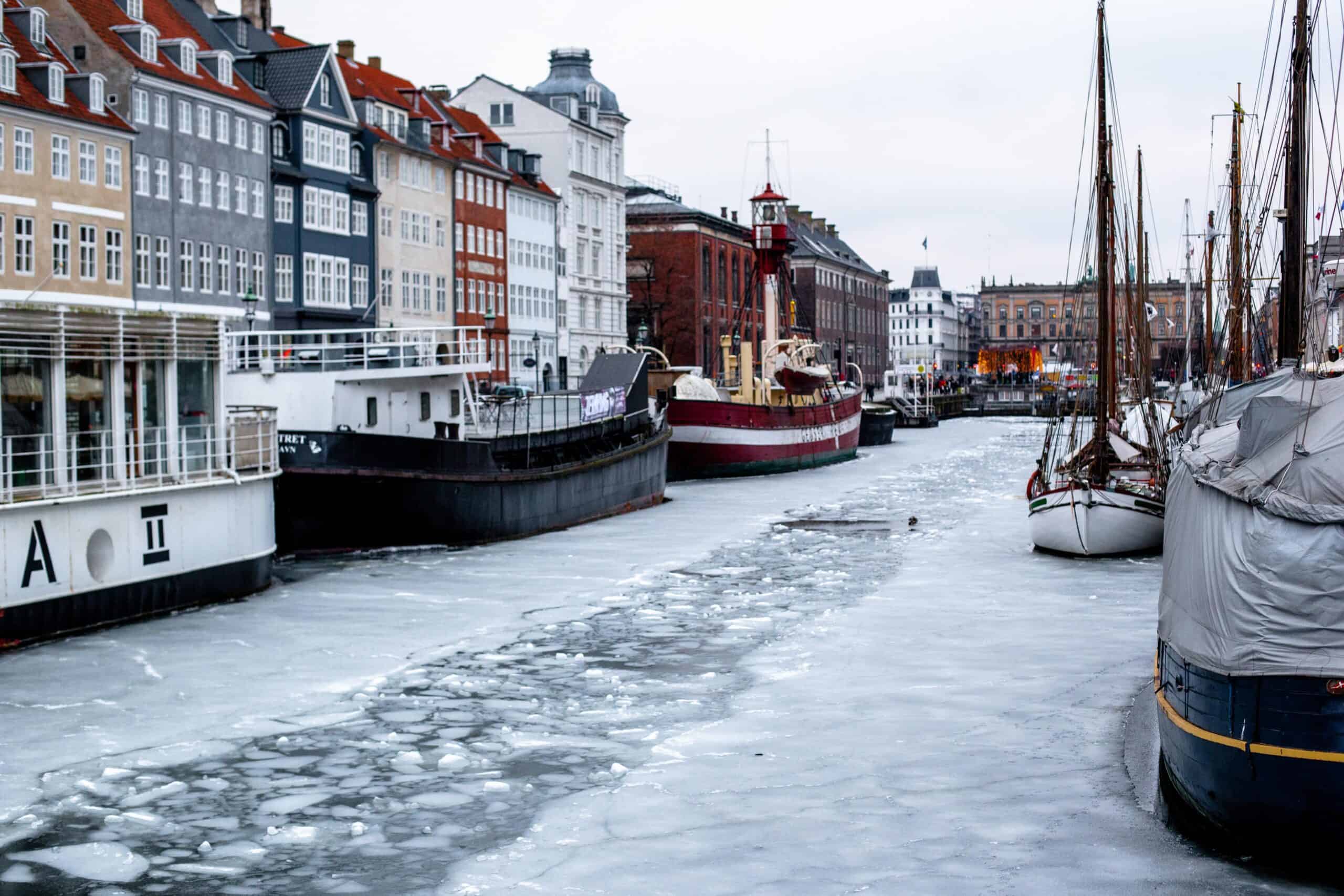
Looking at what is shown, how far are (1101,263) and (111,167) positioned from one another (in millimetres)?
29404

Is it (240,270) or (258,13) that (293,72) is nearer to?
(258,13)

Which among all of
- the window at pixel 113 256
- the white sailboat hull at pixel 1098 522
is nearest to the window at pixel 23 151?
the window at pixel 113 256

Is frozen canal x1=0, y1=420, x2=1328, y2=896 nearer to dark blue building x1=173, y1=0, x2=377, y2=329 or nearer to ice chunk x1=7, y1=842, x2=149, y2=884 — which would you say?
ice chunk x1=7, y1=842, x2=149, y2=884

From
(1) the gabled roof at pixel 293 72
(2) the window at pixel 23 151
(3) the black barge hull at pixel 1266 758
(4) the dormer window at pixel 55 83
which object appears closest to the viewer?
(3) the black barge hull at pixel 1266 758

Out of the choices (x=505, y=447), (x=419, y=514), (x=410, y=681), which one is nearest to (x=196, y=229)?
(x=505, y=447)

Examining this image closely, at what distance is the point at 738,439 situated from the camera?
54.7 m

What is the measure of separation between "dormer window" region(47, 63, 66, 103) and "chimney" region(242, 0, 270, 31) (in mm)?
16700

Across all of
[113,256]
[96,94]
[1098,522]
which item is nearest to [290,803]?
Answer: [1098,522]

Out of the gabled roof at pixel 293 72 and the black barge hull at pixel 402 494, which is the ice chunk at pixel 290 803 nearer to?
the black barge hull at pixel 402 494

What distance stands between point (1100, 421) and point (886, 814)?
1854cm

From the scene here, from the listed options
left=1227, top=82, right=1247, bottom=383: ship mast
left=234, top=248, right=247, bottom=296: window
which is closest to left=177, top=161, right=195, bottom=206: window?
left=234, top=248, right=247, bottom=296: window

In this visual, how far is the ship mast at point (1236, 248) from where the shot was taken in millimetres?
32219

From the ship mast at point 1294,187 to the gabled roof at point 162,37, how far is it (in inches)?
1441

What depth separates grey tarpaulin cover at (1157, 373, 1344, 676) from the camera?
1061cm
